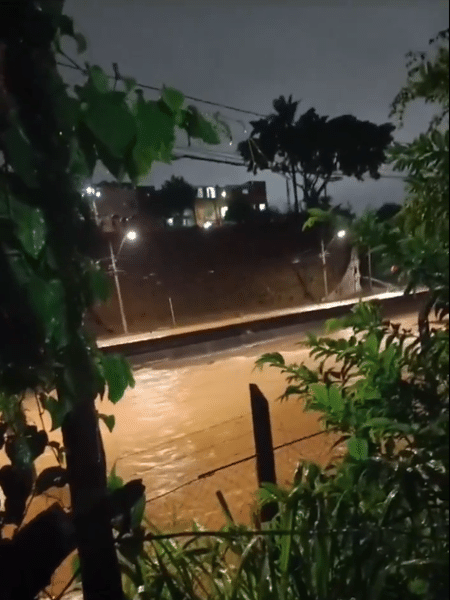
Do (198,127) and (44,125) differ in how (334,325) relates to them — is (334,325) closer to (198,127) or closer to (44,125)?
(198,127)

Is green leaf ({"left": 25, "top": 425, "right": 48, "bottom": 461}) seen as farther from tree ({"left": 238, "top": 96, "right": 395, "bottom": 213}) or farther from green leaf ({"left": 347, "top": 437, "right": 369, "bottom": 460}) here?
tree ({"left": 238, "top": 96, "right": 395, "bottom": 213})

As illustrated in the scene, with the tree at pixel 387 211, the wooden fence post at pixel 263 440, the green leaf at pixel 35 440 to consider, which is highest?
the tree at pixel 387 211

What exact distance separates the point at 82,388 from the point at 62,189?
1.86 ft

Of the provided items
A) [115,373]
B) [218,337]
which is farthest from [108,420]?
[218,337]

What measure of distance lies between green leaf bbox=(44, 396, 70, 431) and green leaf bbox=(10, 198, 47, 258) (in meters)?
0.48

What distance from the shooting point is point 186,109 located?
5.42ft

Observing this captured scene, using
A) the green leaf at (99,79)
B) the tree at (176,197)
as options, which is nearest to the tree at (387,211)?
the green leaf at (99,79)

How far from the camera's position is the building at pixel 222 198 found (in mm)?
39594

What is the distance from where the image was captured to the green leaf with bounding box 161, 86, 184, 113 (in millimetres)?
1594

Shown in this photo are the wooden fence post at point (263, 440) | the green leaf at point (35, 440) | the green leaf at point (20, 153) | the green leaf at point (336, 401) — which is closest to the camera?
the green leaf at point (20, 153)

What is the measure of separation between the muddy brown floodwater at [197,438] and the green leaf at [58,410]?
1.57 metres

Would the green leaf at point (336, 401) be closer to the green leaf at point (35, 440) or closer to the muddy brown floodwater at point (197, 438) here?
the green leaf at point (35, 440)

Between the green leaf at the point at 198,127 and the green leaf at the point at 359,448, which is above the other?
the green leaf at the point at 198,127

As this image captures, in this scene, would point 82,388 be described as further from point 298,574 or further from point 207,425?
point 207,425
